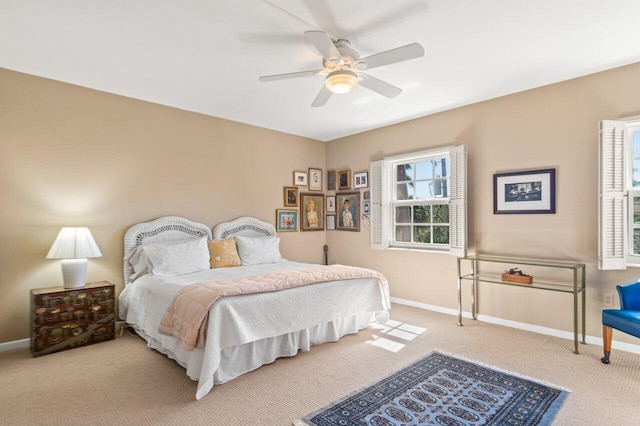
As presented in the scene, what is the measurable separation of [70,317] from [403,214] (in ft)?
13.6

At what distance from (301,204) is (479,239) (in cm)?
276

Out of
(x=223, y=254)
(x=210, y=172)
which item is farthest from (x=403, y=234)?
(x=210, y=172)

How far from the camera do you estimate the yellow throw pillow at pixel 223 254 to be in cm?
412

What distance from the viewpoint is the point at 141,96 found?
3.91m

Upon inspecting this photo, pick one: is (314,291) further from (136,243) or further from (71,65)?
(71,65)

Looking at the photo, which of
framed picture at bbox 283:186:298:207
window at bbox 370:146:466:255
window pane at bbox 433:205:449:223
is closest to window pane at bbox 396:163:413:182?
window at bbox 370:146:466:255

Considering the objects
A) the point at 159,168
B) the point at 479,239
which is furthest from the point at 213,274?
the point at 479,239

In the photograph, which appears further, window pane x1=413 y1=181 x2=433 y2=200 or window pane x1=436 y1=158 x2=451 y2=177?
window pane x1=413 y1=181 x2=433 y2=200

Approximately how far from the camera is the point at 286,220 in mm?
5426

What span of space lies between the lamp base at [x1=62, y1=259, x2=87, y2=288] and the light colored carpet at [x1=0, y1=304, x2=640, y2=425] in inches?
24.2

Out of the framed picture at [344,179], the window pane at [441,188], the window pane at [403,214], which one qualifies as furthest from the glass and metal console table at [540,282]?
the framed picture at [344,179]

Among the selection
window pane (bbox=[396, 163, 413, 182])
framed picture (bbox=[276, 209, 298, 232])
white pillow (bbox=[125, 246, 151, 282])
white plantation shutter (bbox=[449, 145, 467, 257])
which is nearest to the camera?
white pillow (bbox=[125, 246, 151, 282])

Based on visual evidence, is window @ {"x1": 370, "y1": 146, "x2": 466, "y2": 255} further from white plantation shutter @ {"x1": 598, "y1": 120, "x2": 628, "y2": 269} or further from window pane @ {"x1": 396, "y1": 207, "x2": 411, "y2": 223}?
white plantation shutter @ {"x1": 598, "y1": 120, "x2": 628, "y2": 269}

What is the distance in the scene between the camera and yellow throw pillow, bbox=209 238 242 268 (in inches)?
162
